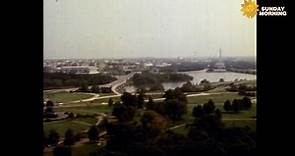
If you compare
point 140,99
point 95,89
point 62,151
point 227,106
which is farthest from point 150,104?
point 62,151

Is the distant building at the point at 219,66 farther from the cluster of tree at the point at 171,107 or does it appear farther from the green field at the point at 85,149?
the green field at the point at 85,149

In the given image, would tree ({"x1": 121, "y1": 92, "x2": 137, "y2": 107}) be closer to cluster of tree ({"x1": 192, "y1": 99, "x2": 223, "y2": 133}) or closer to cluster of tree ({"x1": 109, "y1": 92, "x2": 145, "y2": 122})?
cluster of tree ({"x1": 109, "y1": 92, "x2": 145, "y2": 122})

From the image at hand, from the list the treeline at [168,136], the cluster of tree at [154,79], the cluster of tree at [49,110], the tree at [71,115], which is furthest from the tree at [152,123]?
the cluster of tree at [49,110]
